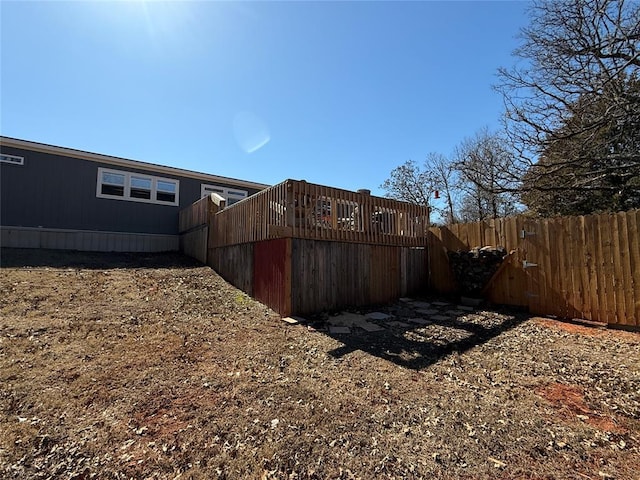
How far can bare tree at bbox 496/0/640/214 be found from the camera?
650 centimetres

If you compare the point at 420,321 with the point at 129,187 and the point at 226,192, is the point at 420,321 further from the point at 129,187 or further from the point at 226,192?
the point at 129,187

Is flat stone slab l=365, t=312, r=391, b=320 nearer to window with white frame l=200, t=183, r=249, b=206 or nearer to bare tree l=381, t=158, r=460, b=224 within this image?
window with white frame l=200, t=183, r=249, b=206

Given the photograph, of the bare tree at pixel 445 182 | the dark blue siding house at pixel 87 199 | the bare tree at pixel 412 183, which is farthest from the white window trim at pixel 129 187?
the bare tree at pixel 445 182

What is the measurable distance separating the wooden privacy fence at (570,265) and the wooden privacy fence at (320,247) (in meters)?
1.87

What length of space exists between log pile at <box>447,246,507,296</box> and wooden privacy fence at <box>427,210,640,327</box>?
0.17 meters

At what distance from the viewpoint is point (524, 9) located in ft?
24.3

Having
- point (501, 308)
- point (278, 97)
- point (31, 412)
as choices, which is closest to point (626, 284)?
point (501, 308)

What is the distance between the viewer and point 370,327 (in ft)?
18.2

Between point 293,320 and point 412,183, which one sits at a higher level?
point 412,183

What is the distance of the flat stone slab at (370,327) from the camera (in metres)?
5.43

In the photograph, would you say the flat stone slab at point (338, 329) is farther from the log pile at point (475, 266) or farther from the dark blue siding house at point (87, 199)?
the dark blue siding house at point (87, 199)

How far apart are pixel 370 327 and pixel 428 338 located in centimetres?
104

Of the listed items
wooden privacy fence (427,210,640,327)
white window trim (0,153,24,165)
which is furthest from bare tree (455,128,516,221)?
white window trim (0,153,24,165)

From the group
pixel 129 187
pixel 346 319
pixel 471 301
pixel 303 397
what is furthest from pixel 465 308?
pixel 129 187
